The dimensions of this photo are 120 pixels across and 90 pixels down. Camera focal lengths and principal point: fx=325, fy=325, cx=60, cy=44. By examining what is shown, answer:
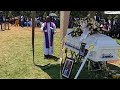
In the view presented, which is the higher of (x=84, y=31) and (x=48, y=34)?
(x=84, y=31)

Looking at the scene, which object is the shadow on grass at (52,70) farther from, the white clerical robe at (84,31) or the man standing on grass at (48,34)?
the man standing on grass at (48,34)

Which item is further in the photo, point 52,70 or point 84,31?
point 52,70

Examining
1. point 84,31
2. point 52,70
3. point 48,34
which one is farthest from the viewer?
point 48,34

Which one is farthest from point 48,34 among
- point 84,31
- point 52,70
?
point 84,31

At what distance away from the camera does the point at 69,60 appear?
759cm

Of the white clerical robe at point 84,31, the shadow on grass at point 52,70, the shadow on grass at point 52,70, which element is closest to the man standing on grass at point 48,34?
the shadow on grass at point 52,70

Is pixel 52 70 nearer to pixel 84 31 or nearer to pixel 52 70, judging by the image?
pixel 52 70

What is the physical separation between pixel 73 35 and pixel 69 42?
0.32 meters

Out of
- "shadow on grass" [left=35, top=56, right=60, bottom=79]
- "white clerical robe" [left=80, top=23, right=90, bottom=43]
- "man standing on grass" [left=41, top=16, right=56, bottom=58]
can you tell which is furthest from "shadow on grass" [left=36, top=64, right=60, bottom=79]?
"man standing on grass" [left=41, top=16, right=56, bottom=58]

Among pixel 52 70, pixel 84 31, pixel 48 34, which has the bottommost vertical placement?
pixel 52 70

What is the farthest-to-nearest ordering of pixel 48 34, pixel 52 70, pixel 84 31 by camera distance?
pixel 48 34 → pixel 52 70 → pixel 84 31
